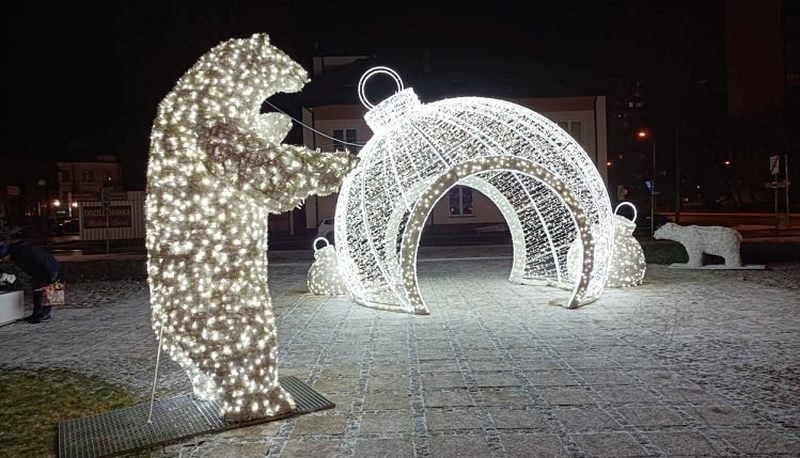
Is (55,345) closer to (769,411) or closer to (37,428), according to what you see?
(37,428)

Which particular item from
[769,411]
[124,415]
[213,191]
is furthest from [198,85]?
[769,411]

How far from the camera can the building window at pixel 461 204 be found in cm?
3212

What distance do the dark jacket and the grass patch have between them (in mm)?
3654

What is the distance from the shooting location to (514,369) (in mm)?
6508

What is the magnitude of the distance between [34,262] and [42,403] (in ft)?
17.7

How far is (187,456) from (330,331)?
4.19 m

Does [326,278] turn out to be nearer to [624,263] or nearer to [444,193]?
[444,193]

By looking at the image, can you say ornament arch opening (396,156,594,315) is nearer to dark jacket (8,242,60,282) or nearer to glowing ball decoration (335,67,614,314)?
glowing ball decoration (335,67,614,314)

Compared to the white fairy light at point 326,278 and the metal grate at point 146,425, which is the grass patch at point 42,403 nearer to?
the metal grate at point 146,425

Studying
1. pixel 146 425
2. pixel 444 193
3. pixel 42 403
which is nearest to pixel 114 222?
pixel 444 193

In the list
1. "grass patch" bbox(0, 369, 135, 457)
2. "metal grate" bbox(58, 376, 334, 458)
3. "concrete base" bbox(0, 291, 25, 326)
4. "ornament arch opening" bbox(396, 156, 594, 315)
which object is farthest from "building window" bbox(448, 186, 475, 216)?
"metal grate" bbox(58, 376, 334, 458)

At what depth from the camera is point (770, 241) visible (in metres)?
21.5

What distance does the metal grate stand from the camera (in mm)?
4770

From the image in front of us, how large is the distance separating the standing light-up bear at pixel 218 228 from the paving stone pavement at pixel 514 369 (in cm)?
51
